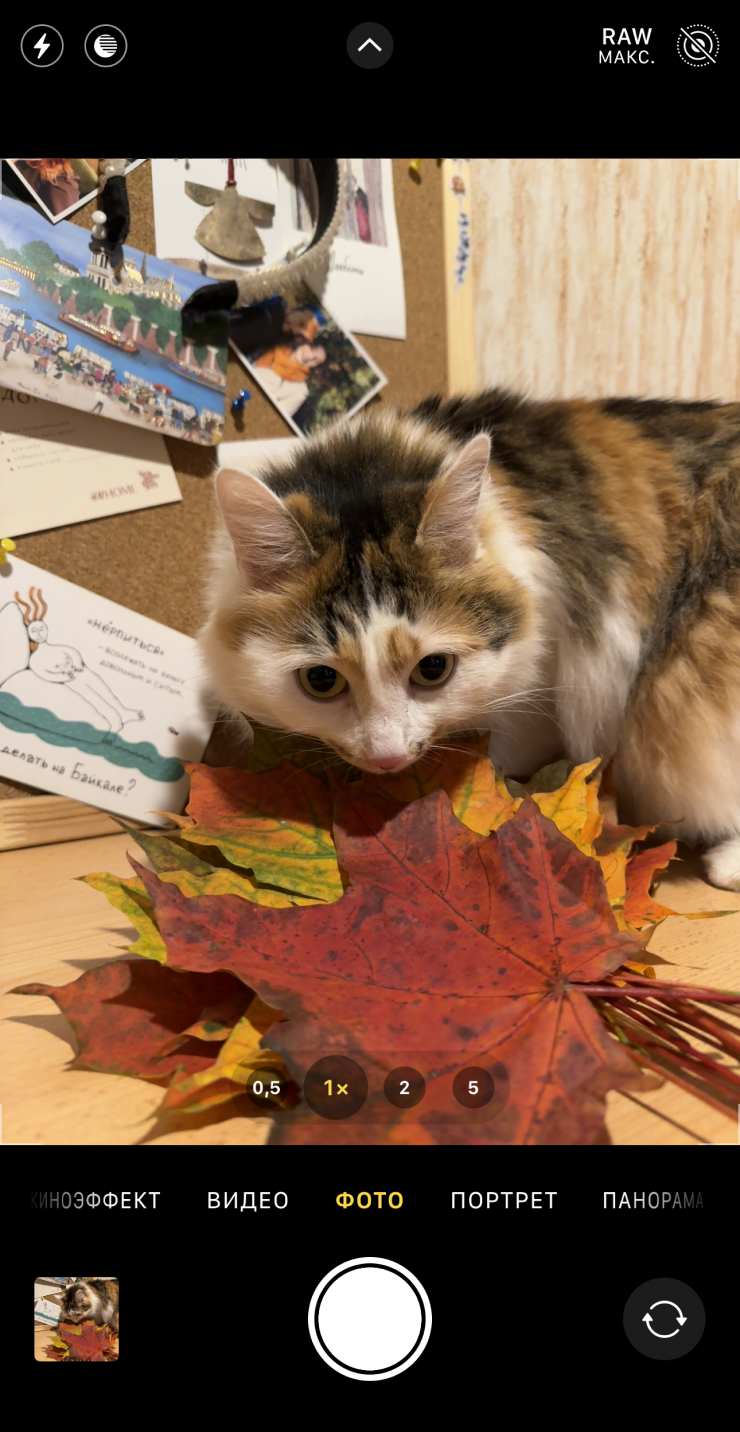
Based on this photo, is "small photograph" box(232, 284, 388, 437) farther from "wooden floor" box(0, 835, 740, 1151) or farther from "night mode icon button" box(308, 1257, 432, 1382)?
"night mode icon button" box(308, 1257, 432, 1382)

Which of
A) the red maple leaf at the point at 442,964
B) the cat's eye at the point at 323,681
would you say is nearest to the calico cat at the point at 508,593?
the cat's eye at the point at 323,681

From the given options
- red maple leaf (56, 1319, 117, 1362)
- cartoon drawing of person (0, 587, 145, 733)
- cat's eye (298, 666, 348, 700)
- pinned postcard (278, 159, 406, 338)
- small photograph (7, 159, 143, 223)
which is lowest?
red maple leaf (56, 1319, 117, 1362)

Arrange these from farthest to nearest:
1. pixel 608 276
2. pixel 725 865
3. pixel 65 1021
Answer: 1. pixel 608 276
2. pixel 725 865
3. pixel 65 1021

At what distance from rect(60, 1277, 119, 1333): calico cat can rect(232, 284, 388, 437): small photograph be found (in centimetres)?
102

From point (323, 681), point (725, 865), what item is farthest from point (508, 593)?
point (725, 865)

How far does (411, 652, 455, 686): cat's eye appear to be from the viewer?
2.56 feet

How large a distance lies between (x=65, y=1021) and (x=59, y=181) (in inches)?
→ 34.6

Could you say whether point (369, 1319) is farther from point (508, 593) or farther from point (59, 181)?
point (59, 181)

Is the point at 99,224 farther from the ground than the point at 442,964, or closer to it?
farther from the ground

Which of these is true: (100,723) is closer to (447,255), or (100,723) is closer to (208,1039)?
(208,1039)

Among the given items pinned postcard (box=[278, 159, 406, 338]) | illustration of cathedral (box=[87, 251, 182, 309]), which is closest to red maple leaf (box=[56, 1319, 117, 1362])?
illustration of cathedral (box=[87, 251, 182, 309])

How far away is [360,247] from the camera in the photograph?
122 cm

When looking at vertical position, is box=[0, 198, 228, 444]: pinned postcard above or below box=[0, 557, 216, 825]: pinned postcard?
above

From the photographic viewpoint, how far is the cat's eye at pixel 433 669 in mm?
781
